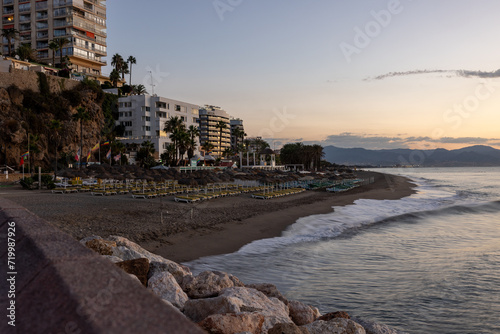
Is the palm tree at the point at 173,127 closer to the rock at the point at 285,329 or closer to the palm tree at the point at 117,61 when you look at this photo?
the palm tree at the point at 117,61

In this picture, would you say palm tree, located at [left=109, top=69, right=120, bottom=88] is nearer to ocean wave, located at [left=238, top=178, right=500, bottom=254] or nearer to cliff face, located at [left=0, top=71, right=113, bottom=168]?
cliff face, located at [left=0, top=71, right=113, bottom=168]

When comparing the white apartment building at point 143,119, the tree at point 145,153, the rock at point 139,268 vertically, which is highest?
the white apartment building at point 143,119

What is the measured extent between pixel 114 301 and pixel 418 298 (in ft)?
36.5

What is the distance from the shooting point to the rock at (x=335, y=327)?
529 cm

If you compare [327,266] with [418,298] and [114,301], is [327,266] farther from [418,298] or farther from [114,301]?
[114,301]

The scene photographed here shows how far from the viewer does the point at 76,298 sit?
1.58 metres

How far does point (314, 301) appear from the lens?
32.7 ft

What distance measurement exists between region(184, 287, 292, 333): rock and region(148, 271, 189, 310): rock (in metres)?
0.21

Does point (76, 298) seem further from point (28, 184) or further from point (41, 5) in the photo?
point (41, 5)

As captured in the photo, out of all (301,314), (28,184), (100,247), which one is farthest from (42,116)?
(301,314)

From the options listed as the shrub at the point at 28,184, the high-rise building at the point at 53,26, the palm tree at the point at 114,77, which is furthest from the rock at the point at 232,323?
the palm tree at the point at 114,77

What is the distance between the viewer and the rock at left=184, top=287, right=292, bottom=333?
489cm

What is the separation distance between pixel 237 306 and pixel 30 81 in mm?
71041

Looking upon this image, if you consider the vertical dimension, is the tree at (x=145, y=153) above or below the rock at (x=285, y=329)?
above
